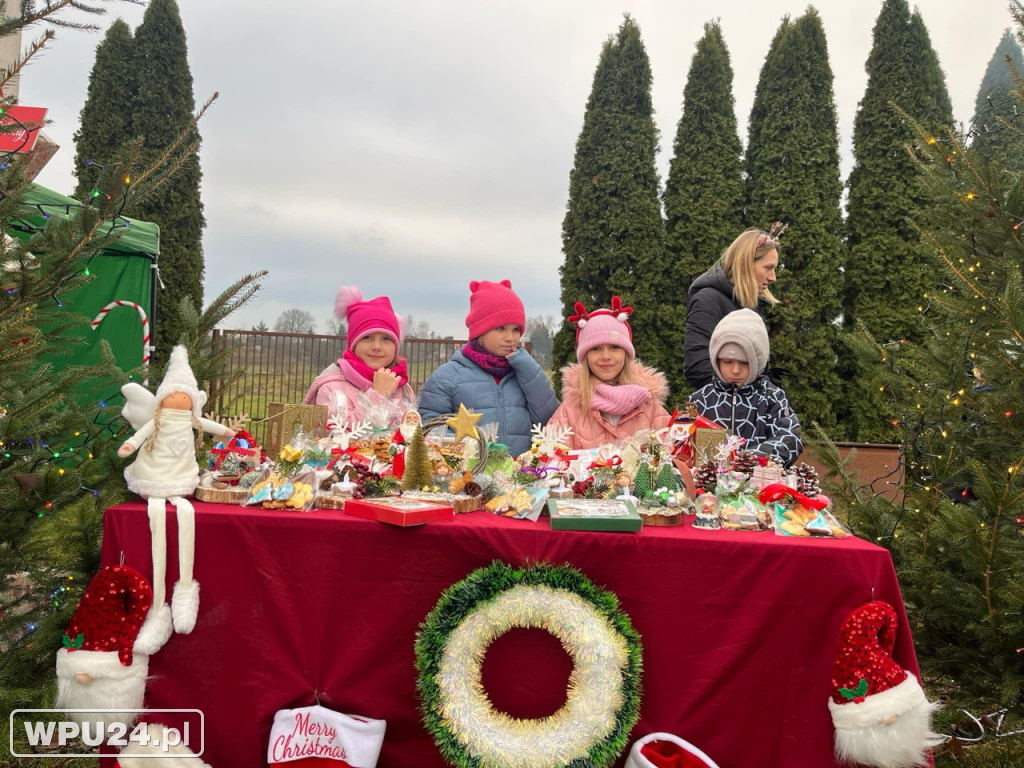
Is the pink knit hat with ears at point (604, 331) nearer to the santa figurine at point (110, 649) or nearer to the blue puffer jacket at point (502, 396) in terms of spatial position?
the blue puffer jacket at point (502, 396)

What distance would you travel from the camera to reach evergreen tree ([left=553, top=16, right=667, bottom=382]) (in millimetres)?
8461

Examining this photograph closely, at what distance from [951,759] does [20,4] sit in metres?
4.65

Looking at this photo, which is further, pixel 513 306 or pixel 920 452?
pixel 513 306

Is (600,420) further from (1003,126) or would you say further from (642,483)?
(1003,126)

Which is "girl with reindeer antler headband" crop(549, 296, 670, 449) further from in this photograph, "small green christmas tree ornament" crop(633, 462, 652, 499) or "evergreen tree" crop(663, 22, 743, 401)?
"evergreen tree" crop(663, 22, 743, 401)

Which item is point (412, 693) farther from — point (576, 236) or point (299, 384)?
point (299, 384)

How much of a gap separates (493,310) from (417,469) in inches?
48.5

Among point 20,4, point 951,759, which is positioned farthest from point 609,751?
point 20,4

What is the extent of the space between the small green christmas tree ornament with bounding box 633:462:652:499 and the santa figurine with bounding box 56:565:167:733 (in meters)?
1.67

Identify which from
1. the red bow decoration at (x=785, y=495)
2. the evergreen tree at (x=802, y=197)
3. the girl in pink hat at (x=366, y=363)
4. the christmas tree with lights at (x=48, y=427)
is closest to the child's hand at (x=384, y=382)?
the girl in pink hat at (x=366, y=363)

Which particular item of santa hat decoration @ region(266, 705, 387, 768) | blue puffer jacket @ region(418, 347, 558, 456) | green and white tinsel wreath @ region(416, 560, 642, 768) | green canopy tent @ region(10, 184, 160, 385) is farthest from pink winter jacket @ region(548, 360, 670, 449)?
green canopy tent @ region(10, 184, 160, 385)

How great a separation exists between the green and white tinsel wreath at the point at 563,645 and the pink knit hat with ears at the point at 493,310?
1591 millimetres

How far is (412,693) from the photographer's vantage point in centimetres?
228

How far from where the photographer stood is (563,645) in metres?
2.19
